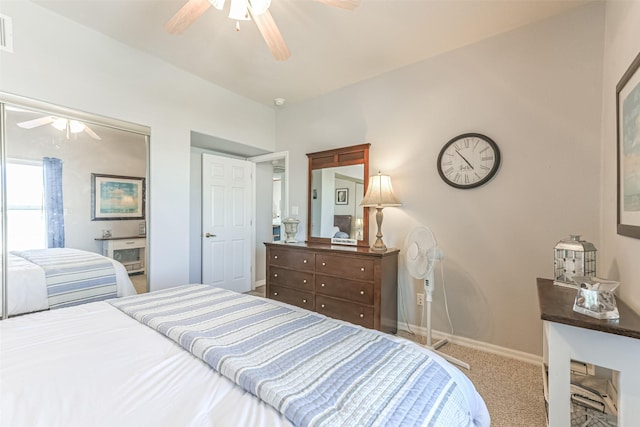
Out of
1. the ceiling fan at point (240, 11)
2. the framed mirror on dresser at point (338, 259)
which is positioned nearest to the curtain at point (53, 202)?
the ceiling fan at point (240, 11)

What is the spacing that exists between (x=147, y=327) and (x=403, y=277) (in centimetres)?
224

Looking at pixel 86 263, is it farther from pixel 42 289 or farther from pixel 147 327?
pixel 147 327

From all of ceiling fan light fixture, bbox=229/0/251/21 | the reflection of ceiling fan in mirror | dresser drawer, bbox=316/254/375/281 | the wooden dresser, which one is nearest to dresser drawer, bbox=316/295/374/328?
the wooden dresser

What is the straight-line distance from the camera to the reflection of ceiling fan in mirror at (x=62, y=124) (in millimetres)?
2066

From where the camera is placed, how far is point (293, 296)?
3025 mm

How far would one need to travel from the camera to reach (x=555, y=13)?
6.83 ft

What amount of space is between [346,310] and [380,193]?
1153mm

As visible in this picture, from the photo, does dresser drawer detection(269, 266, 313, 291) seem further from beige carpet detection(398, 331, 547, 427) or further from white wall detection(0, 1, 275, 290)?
beige carpet detection(398, 331, 547, 427)

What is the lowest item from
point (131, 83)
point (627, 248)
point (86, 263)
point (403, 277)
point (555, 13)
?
point (403, 277)

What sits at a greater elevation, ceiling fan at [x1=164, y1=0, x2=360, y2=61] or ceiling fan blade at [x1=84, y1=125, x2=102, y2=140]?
ceiling fan at [x1=164, y1=0, x2=360, y2=61]

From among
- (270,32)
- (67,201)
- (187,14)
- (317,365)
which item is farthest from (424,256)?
(67,201)

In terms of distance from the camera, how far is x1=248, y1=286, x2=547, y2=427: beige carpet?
5.29 ft

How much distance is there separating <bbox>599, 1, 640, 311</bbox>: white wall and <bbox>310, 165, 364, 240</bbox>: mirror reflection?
6.18ft

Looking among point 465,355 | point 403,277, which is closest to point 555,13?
point 403,277
